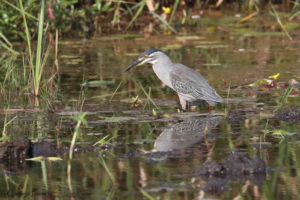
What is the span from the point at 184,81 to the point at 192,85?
0.12 meters

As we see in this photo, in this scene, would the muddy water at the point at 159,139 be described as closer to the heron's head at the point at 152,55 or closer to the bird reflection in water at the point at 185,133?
the bird reflection in water at the point at 185,133

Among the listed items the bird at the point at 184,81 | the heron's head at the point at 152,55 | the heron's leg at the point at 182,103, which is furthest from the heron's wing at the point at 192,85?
the heron's head at the point at 152,55

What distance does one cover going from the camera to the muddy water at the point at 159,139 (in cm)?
490

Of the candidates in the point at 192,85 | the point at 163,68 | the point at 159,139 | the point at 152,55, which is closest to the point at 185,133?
the point at 159,139

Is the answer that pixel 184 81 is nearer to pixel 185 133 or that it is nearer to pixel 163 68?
pixel 163 68

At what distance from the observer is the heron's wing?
24.6 ft

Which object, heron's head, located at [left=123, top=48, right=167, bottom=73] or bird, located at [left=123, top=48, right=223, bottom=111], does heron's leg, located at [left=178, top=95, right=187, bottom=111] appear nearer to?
bird, located at [left=123, top=48, right=223, bottom=111]

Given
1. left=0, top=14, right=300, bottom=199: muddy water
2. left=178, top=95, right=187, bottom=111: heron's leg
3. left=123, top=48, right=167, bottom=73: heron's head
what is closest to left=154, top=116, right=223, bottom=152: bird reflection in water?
left=0, top=14, right=300, bottom=199: muddy water

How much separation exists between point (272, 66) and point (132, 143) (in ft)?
14.1

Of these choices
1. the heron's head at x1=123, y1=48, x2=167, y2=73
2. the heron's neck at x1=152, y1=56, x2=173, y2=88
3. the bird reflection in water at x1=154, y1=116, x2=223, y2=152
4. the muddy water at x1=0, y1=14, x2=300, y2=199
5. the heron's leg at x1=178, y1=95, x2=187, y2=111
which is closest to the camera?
the muddy water at x1=0, y1=14, x2=300, y2=199

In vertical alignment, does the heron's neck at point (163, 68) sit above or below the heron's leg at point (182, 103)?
above

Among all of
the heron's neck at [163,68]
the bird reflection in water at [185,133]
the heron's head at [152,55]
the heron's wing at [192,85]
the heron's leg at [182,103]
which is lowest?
the bird reflection in water at [185,133]

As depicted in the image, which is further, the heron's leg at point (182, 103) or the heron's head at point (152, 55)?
the heron's head at point (152, 55)

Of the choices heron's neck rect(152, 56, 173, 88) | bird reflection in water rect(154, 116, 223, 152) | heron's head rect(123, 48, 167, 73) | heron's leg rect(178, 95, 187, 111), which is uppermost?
heron's head rect(123, 48, 167, 73)
